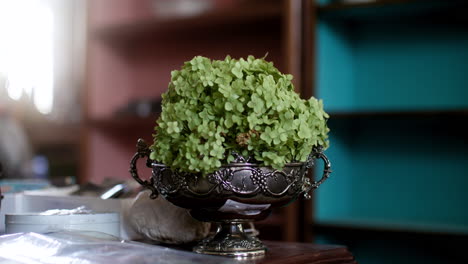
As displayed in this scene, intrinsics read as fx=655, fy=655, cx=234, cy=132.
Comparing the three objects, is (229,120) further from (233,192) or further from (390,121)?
(390,121)

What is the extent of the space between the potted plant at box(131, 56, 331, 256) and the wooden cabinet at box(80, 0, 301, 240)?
1.98 m

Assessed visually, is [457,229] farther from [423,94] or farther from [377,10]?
[377,10]

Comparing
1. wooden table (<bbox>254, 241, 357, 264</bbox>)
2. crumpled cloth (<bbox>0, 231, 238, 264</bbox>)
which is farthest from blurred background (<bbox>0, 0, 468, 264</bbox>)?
crumpled cloth (<bbox>0, 231, 238, 264</bbox>)

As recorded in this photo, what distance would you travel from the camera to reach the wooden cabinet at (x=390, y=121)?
2701 mm

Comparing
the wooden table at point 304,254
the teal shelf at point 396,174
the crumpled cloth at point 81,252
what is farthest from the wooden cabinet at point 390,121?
the crumpled cloth at point 81,252

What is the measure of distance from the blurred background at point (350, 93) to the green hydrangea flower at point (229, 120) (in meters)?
1.61

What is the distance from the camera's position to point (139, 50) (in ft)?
11.9

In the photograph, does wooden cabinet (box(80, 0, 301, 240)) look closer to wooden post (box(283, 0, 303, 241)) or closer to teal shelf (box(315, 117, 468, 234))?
wooden post (box(283, 0, 303, 241))

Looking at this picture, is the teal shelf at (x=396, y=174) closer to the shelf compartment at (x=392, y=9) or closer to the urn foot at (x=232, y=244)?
the shelf compartment at (x=392, y=9)

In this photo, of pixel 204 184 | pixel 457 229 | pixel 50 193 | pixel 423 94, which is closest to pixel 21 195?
pixel 50 193

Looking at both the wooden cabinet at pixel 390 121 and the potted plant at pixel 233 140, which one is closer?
the potted plant at pixel 233 140

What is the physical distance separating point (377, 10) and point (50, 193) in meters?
1.71

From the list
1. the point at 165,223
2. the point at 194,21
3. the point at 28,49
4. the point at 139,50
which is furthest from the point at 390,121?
the point at 28,49

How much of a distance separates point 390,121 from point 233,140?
6.60ft
